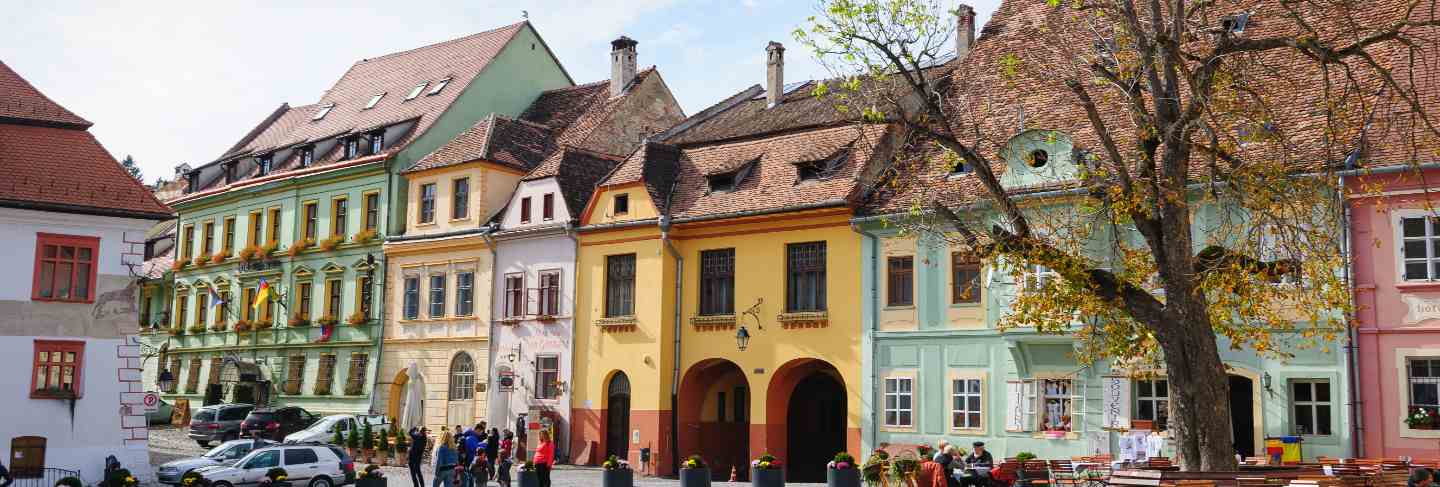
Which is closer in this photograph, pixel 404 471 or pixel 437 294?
pixel 404 471

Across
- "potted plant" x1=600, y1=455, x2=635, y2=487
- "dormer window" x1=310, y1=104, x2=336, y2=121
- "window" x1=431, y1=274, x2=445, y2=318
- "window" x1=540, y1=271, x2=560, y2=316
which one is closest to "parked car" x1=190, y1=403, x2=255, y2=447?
"window" x1=431, y1=274, x2=445, y2=318

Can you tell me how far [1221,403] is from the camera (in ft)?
60.2

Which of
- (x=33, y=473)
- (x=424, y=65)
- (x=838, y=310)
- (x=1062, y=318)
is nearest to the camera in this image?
(x=1062, y=318)

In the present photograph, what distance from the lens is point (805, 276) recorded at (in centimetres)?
3322

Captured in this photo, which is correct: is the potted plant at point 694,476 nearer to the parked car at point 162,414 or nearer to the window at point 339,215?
the window at point 339,215

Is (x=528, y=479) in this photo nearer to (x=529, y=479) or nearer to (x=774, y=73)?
(x=529, y=479)

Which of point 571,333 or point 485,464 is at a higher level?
point 571,333

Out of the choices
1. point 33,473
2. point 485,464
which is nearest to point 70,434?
point 33,473

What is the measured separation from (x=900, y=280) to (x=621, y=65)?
52.2 feet

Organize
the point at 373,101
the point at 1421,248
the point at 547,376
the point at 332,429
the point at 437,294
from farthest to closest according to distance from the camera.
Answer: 1. the point at 373,101
2. the point at 437,294
3. the point at 332,429
4. the point at 547,376
5. the point at 1421,248

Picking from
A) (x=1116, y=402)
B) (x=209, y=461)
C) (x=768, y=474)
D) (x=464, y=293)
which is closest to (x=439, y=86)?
(x=464, y=293)

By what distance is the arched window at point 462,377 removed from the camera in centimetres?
4016

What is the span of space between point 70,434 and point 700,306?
14752 millimetres

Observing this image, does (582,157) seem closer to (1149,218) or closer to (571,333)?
(571,333)
